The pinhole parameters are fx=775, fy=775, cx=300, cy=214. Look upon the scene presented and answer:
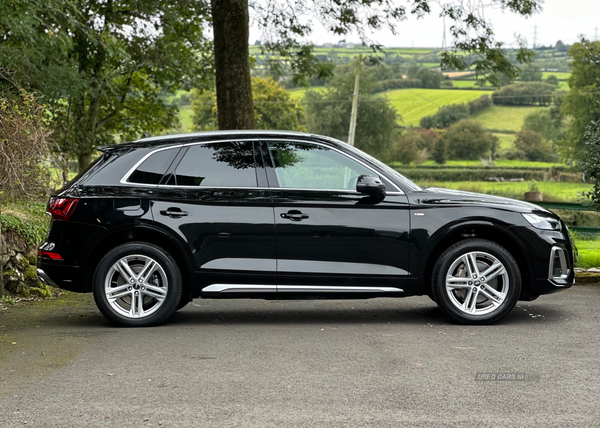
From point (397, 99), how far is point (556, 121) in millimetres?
47136

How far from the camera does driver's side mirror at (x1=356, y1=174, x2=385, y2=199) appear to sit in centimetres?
717

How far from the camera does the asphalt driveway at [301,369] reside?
183 inches

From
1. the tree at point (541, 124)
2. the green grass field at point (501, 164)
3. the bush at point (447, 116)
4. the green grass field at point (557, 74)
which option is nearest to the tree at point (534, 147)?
the green grass field at point (501, 164)

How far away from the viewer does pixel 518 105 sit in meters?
137

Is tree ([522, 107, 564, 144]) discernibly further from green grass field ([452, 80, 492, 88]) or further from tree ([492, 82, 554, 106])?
green grass field ([452, 80, 492, 88])

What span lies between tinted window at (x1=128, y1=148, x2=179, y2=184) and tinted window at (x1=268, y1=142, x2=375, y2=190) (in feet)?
3.25

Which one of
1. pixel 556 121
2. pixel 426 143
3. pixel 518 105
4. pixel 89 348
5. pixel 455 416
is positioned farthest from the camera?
pixel 518 105

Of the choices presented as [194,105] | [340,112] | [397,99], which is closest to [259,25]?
[194,105]

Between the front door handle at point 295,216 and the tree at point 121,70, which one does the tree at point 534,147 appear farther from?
the front door handle at point 295,216

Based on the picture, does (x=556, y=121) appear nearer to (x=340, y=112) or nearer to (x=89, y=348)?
(x=340, y=112)

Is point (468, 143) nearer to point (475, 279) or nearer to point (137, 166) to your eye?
point (475, 279)

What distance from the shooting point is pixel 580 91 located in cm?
7844

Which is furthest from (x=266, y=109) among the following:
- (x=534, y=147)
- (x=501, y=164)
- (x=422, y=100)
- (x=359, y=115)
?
(x=422, y=100)

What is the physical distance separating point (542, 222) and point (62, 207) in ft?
15.1
